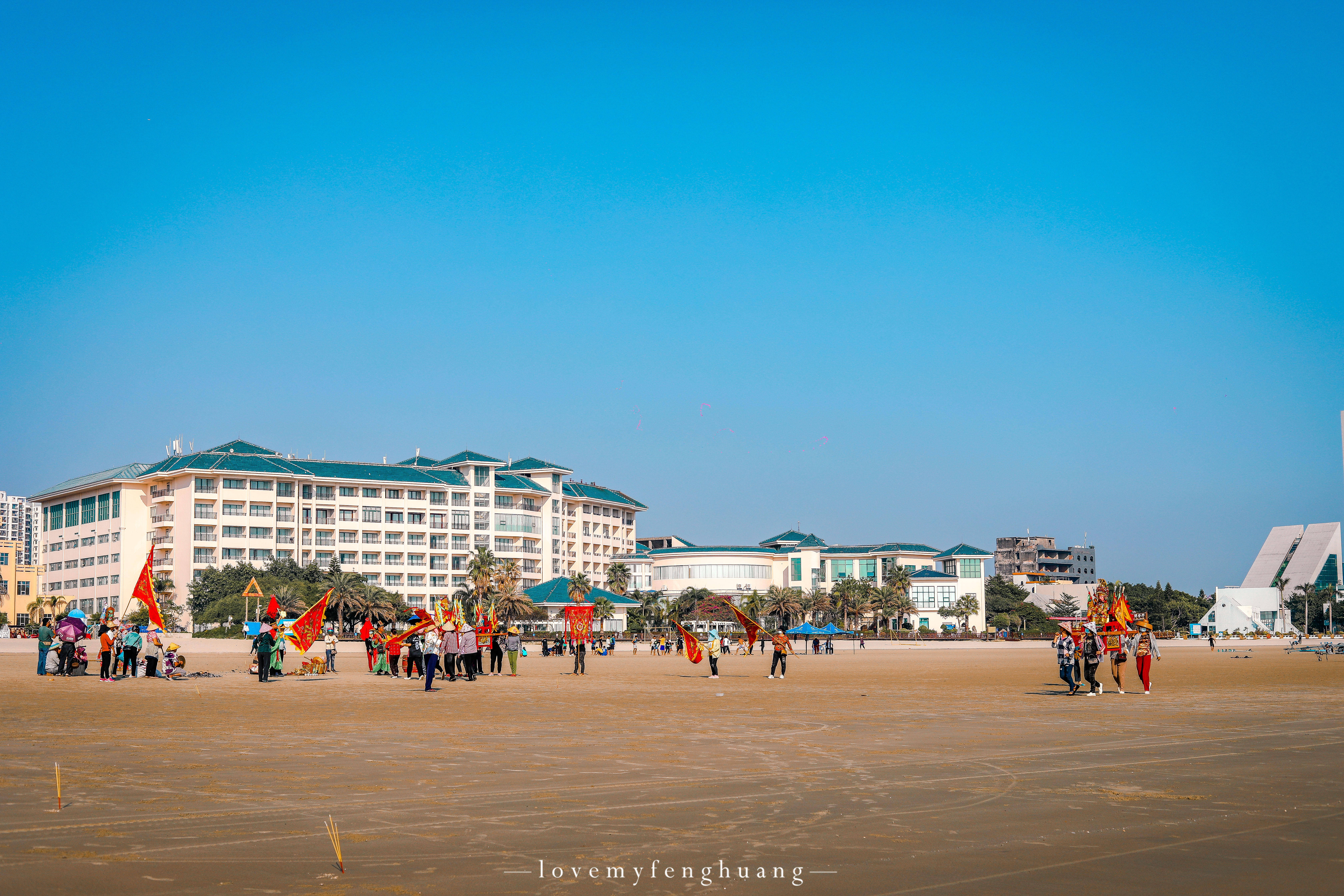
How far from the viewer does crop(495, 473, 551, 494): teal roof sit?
5325 inches

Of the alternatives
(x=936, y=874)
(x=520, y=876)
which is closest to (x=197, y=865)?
(x=520, y=876)

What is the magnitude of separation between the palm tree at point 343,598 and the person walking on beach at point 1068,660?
3213 inches

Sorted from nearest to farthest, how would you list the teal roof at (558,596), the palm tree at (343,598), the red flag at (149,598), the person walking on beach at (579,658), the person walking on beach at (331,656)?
the red flag at (149,598)
the person walking on beach at (579,658)
the person walking on beach at (331,656)
the teal roof at (558,596)
the palm tree at (343,598)

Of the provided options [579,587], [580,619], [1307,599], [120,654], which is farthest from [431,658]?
[1307,599]

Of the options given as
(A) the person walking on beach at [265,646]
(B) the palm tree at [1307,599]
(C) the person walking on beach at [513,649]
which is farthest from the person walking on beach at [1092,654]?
(B) the palm tree at [1307,599]

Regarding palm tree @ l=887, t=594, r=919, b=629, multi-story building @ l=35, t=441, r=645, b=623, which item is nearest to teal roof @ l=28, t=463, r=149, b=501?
multi-story building @ l=35, t=441, r=645, b=623

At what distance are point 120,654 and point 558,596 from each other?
62122mm

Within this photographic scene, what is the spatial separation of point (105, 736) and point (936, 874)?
→ 11.9 metres

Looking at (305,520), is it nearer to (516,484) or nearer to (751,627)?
(516,484)

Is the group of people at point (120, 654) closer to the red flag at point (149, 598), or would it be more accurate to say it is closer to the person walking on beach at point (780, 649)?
the red flag at point (149, 598)

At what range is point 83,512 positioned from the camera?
12975 cm

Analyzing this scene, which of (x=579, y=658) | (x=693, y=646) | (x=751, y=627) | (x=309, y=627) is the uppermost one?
(x=309, y=627)

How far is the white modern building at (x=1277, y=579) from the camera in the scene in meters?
153

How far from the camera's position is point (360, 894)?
6.29 metres
